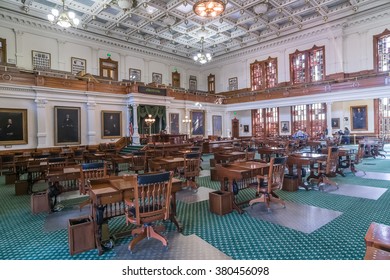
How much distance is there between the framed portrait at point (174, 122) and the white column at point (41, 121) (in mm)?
8132

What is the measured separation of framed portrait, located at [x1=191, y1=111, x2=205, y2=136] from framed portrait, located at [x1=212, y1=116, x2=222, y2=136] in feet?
4.59

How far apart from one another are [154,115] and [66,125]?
17.6 feet

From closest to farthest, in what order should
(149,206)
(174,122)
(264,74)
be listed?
(149,206), (174,122), (264,74)

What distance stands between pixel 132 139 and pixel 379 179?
12466 mm

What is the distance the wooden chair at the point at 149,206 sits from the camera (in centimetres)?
285

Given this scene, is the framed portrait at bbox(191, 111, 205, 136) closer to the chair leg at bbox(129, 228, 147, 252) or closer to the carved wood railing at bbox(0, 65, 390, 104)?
the carved wood railing at bbox(0, 65, 390, 104)

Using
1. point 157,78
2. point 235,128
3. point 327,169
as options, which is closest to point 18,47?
point 157,78

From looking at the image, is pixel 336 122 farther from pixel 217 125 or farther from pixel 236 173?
pixel 236 173

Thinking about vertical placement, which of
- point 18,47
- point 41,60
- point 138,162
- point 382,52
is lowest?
point 138,162

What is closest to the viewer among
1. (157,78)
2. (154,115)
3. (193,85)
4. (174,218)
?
(174,218)

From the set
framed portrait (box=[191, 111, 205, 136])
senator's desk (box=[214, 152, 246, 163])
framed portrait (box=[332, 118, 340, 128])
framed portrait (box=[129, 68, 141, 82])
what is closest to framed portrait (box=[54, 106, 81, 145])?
framed portrait (box=[129, 68, 141, 82])

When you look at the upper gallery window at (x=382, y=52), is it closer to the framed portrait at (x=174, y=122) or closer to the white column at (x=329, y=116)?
the white column at (x=329, y=116)

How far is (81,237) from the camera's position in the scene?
3004 millimetres

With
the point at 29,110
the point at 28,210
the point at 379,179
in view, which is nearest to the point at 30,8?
the point at 29,110
